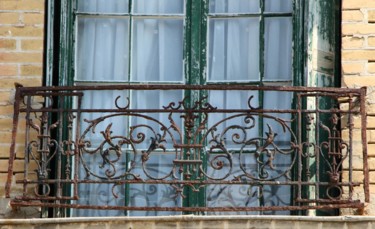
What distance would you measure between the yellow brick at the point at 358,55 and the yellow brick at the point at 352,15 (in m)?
0.21

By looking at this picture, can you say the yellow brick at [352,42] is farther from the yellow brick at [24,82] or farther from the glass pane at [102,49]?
the yellow brick at [24,82]

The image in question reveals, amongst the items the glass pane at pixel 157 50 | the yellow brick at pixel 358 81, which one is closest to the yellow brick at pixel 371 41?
the yellow brick at pixel 358 81

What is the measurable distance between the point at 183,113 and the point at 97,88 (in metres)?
A: 0.63

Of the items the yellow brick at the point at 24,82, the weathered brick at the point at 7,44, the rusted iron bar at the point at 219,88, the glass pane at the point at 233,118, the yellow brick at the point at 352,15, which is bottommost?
the glass pane at the point at 233,118

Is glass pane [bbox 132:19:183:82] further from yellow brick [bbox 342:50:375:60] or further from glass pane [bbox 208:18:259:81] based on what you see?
yellow brick [bbox 342:50:375:60]

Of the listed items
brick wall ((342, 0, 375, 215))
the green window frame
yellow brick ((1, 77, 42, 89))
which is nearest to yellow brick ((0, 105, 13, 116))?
yellow brick ((1, 77, 42, 89))

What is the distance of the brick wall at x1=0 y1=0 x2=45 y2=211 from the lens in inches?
340

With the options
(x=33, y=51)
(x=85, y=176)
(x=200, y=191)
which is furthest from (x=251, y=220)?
(x=33, y=51)

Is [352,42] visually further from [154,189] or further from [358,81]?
[154,189]

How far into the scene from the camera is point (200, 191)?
8594mm

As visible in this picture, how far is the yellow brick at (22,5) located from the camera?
875 cm

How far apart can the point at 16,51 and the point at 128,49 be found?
730 millimetres

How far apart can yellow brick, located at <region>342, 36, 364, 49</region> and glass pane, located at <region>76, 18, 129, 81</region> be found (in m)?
1.41

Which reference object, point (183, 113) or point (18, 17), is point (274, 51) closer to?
point (183, 113)
